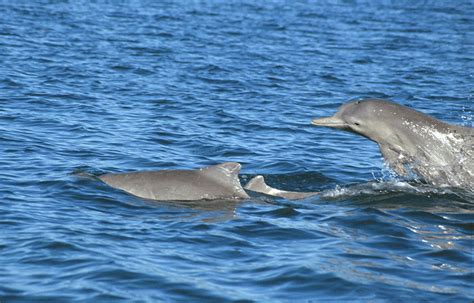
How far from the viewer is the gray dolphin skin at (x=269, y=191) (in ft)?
42.5

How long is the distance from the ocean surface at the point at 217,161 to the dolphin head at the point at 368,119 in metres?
0.76

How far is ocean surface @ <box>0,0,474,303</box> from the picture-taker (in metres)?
9.60

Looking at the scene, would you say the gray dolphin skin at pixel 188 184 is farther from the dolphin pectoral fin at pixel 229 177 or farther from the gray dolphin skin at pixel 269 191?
the gray dolphin skin at pixel 269 191

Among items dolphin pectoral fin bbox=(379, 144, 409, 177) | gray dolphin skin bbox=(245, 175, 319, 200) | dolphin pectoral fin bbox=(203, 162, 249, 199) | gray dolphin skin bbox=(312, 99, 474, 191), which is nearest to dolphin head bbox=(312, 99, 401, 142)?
gray dolphin skin bbox=(312, 99, 474, 191)

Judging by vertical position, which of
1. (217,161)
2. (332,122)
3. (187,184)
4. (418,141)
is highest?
(332,122)

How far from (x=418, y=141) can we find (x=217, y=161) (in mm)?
3567

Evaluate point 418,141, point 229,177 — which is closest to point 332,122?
point 418,141

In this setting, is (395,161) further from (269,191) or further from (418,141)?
(269,191)

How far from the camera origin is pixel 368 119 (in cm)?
1332

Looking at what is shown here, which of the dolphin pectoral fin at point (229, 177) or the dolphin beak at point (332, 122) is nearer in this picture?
the dolphin pectoral fin at point (229, 177)

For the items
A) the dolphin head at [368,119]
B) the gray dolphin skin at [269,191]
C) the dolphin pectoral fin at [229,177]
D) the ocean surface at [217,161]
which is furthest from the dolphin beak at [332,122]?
the dolphin pectoral fin at [229,177]

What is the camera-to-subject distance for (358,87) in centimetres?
2298

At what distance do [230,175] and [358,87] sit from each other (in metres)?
11.0

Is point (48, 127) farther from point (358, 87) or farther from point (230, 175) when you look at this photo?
point (358, 87)
